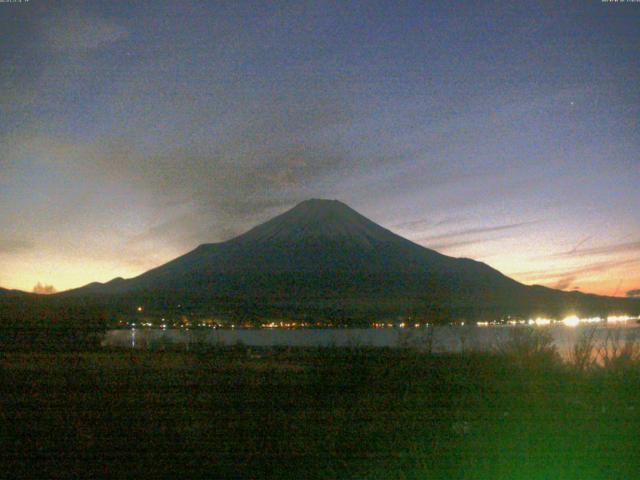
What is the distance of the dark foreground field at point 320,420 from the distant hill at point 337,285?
427 centimetres

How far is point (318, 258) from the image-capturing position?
22109 mm

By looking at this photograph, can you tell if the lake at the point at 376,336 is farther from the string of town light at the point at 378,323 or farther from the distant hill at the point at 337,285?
the distant hill at the point at 337,285

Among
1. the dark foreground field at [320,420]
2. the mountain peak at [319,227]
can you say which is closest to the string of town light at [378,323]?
the dark foreground field at [320,420]

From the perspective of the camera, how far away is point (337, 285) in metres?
17.6

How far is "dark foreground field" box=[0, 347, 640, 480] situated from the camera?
3803 millimetres

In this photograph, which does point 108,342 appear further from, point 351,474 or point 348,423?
point 351,474

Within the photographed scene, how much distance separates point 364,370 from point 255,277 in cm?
1300

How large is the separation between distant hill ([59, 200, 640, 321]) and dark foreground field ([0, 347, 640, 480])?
4271mm

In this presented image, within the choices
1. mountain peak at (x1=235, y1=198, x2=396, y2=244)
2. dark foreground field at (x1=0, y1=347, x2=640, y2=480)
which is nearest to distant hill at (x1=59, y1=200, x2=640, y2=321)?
mountain peak at (x1=235, y1=198, x2=396, y2=244)

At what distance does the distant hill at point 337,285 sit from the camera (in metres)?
14.2

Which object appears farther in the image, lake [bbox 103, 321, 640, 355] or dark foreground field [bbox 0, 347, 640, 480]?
lake [bbox 103, 321, 640, 355]

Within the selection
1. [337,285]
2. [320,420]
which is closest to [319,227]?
[337,285]

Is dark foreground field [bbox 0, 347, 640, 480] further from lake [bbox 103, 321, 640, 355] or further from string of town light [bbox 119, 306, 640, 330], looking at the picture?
string of town light [bbox 119, 306, 640, 330]

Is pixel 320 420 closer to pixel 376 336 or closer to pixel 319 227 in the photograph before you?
pixel 376 336
